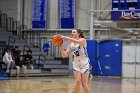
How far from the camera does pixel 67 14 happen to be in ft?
102

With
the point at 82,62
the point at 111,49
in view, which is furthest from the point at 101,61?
the point at 82,62

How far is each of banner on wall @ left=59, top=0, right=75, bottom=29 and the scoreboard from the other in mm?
3757

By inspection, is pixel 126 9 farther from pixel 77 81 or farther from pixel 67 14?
pixel 77 81

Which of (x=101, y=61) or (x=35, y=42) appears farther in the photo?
(x=35, y=42)

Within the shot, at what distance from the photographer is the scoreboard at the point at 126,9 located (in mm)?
28245

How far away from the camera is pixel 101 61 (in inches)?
1169

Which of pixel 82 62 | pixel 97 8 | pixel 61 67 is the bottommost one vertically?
pixel 61 67

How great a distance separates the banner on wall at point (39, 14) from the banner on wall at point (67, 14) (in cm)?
143

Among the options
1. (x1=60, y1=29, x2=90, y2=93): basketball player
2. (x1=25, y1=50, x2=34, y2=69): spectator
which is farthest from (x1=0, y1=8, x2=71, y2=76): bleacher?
(x1=60, y1=29, x2=90, y2=93): basketball player

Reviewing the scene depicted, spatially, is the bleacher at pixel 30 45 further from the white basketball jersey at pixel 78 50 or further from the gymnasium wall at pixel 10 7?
the white basketball jersey at pixel 78 50

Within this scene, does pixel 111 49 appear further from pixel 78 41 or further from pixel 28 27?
pixel 78 41

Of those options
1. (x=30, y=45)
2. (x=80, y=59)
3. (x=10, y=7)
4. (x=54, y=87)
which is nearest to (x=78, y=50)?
(x=80, y=59)

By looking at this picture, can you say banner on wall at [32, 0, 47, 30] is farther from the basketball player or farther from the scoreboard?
the basketball player

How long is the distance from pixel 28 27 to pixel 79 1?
484cm
